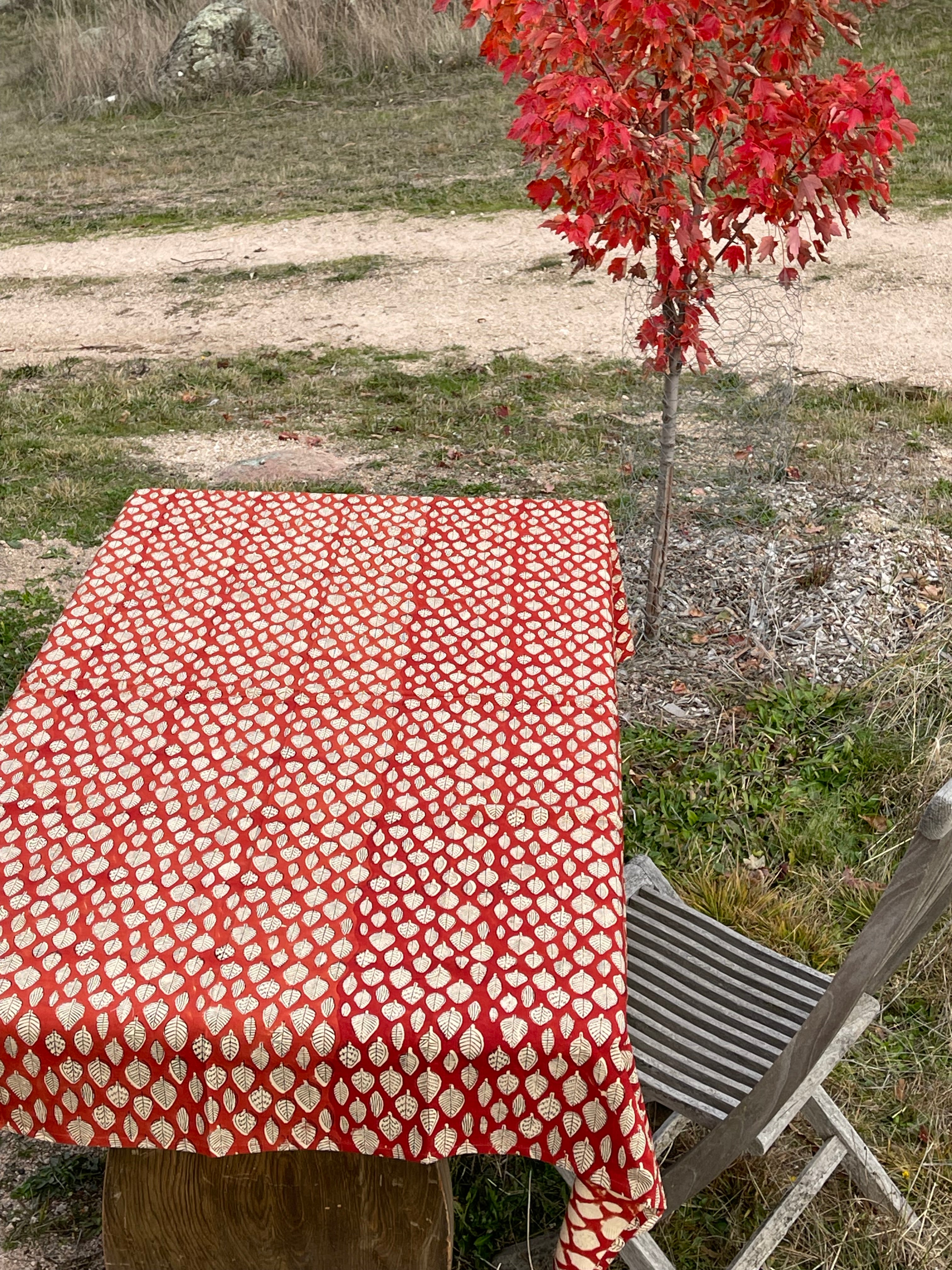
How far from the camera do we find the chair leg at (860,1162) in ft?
8.58

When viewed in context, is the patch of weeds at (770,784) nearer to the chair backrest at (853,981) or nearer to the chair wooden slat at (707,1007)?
the chair wooden slat at (707,1007)

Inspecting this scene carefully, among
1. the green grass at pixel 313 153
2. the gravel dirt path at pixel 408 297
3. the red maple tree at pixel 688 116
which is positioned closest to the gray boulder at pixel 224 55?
the green grass at pixel 313 153

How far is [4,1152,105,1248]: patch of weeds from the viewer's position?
2.66m

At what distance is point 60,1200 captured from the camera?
2730 mm

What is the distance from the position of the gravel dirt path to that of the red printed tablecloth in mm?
5260

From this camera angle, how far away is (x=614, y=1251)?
1.94 meters

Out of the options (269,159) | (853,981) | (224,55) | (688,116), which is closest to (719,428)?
(688,116)

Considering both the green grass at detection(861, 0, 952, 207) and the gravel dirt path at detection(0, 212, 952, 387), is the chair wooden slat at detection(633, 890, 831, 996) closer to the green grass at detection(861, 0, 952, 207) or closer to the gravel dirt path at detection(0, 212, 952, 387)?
the gravel dirt path at detection(0, 212, 952, 387)

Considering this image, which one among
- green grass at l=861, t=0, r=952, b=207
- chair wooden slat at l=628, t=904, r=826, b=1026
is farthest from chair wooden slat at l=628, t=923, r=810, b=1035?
green grass at l=861, t=0, r=952, b=207

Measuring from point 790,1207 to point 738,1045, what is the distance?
1.22 feet

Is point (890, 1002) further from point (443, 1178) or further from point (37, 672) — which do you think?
point (37, 672)

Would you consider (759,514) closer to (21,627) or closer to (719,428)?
(719,428)

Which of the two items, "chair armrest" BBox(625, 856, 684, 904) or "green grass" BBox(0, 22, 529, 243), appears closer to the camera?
"chair armrest" BBox(625, 856, 684, 904)

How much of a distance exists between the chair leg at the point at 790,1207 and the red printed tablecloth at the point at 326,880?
63 centimetres
